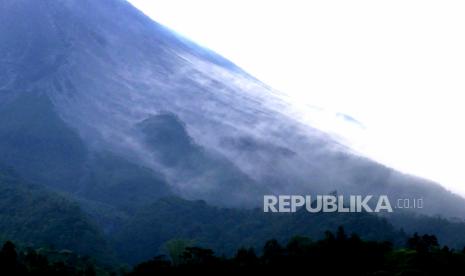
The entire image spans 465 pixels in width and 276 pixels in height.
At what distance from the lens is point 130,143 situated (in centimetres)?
16438

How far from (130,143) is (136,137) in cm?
441

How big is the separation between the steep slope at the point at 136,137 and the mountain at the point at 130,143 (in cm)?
29

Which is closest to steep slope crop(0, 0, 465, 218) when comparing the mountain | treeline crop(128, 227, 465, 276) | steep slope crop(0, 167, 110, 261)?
the mountain

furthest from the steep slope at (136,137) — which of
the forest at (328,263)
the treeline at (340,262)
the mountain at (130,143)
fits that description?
the treeline at (340,262)

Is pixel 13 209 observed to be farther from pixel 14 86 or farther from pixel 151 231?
pixel 14 86

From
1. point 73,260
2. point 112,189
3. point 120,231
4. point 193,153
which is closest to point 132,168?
point 112,189

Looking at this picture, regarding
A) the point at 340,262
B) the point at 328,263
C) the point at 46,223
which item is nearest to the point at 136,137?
the point at 46,223

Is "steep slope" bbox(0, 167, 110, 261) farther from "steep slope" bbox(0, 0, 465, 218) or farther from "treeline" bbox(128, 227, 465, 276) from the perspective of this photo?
"treeline" bbox(128, 227, 465, 276)

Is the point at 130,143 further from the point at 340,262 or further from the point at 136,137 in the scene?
the point at 340,262

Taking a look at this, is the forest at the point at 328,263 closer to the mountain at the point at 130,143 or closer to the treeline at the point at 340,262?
the treeline at the point at 340,262

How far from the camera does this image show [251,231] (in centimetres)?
9769

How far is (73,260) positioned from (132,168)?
82412mm

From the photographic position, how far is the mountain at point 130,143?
13388cm

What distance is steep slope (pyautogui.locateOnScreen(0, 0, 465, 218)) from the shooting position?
139 m
